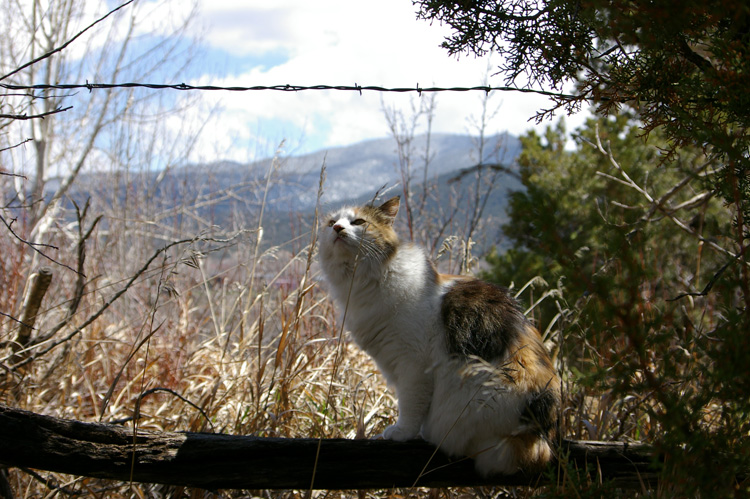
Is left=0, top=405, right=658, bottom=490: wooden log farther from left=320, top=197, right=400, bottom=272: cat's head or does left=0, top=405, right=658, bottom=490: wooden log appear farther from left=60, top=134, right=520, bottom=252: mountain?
left=60, top=134, right=520, bottom=252: mountain

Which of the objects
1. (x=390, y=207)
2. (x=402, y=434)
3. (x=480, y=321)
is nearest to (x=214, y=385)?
(x=402, y=434)

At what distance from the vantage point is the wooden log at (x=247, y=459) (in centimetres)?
160

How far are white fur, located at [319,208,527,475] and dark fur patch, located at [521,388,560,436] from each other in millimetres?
35

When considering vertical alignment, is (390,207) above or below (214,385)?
above

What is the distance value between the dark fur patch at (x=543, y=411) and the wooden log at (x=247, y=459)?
0.11 metres

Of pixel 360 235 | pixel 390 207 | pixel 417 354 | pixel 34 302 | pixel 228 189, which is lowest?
pixel 417 354

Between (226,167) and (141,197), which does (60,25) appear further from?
(226,167)

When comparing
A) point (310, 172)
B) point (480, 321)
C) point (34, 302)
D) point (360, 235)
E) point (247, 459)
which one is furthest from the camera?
point (310, 172)

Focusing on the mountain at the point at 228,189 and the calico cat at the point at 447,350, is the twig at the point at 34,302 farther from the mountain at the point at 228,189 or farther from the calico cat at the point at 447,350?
the mountain at the point at 228,189

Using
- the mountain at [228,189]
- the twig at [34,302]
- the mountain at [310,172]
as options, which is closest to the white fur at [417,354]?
the mountain at [310,172]

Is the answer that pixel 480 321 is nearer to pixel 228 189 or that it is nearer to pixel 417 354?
pixel 417 354

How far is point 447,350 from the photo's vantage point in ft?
6.50

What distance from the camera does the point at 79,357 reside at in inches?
129

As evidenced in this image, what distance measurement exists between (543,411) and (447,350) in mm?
390
